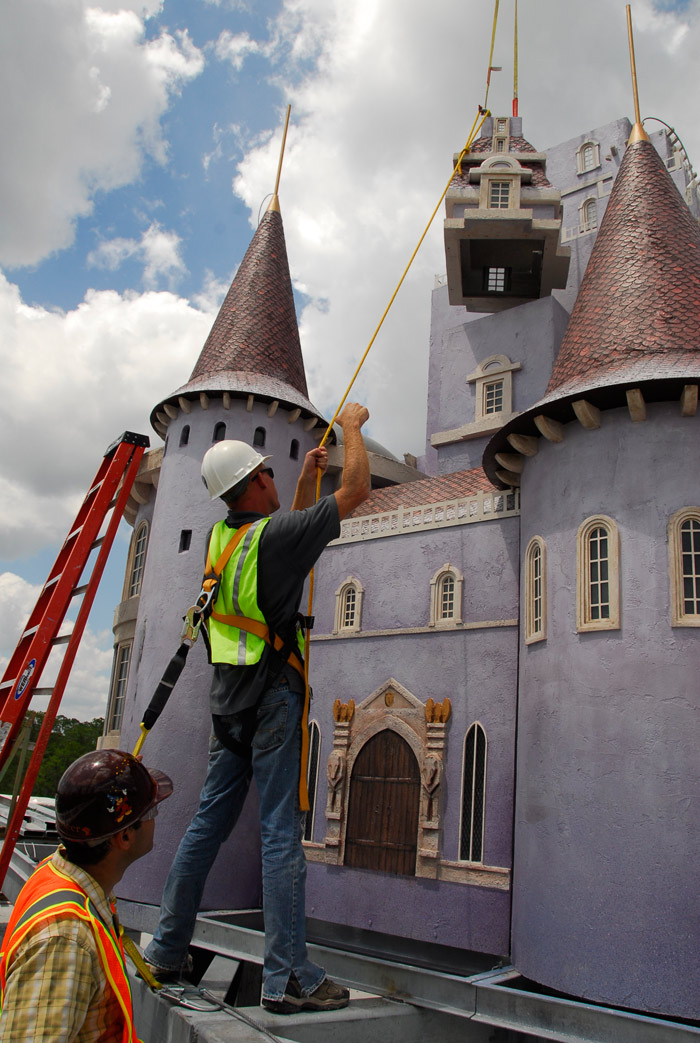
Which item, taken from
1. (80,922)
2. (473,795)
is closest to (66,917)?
(80,922)

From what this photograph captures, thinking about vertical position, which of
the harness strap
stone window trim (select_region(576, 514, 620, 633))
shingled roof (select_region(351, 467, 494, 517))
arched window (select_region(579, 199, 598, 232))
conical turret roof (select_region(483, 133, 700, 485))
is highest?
arched window (select_region(579, 199, 598, 232))

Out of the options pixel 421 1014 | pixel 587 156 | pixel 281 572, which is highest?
pixel 587 156

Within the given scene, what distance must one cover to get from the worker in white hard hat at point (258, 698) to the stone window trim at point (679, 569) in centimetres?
545

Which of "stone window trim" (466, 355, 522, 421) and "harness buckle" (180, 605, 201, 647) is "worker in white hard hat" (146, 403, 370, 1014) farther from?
"stone window trim" (466, 355, 522, 421)

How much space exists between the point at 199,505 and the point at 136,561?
3.99m

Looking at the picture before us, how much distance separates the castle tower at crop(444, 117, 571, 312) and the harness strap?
13.1 m

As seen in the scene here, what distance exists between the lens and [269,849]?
4.06 m

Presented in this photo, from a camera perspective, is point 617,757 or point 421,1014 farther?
point 617,757

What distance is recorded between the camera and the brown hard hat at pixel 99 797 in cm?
251

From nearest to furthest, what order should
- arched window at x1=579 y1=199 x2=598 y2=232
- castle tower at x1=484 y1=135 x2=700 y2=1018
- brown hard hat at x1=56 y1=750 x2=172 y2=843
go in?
brown hard hat at x1=56 y1=750 x2=172 y2=843 → castle tower at x1=484 y1=135 x2=700 y2=1018 → arched window at x1=579 y1=199 x2=598 y2=232

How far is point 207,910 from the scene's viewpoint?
1132 cm

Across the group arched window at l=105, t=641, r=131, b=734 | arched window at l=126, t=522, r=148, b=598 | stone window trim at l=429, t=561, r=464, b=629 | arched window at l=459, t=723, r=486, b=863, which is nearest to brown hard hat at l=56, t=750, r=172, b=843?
arched window at l=459, t=723, r=486, b=863

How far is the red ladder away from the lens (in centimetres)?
686

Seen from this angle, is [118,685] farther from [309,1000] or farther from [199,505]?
[309,1000]
